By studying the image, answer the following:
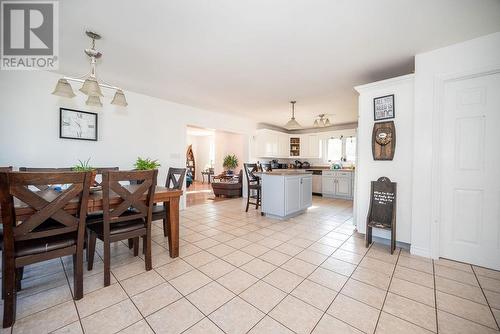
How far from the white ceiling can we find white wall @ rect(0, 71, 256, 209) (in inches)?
19.7

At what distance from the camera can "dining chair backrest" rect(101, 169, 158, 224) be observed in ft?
5.93

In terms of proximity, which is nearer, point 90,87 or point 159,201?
point 90,87

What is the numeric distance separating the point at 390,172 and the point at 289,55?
209cm

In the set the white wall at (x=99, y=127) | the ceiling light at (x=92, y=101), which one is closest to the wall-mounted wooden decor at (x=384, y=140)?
the ceiling light at (x=92, y=101)

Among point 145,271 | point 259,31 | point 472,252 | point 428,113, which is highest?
point 259,31

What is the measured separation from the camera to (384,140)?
109 inches

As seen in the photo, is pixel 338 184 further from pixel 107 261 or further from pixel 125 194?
pixel 107 261

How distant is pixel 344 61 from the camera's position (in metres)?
2.74

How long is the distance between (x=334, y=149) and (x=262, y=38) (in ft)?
19.2

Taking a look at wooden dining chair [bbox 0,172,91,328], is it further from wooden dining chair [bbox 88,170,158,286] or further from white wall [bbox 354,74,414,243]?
white wall [bbox 354,74,414,243]

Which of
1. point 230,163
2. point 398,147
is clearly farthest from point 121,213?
point 230,163

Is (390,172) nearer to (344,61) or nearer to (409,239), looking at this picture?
(409,239)

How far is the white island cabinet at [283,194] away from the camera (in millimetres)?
3861

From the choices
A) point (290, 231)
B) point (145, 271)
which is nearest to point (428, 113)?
point (290, 231)
